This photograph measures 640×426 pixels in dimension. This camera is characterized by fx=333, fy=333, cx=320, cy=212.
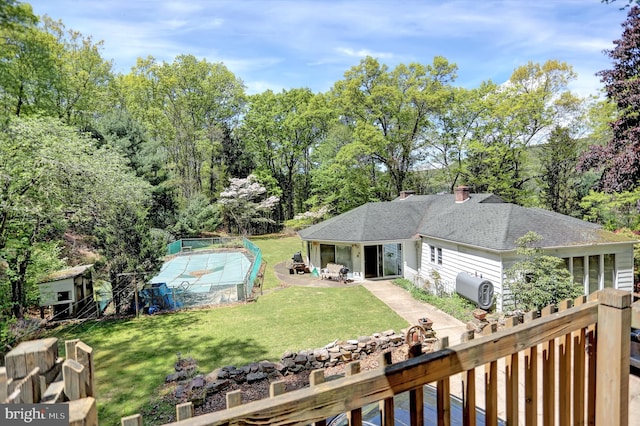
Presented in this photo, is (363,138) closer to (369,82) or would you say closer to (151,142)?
Answer: (369,82)

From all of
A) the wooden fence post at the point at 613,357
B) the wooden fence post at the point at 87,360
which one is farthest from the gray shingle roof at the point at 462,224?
the wooden fence post at the point at 87,360

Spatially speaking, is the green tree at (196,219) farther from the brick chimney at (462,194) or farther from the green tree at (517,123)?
the green tree at (517,123)

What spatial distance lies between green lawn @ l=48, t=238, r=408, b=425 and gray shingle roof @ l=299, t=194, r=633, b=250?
3985 mm

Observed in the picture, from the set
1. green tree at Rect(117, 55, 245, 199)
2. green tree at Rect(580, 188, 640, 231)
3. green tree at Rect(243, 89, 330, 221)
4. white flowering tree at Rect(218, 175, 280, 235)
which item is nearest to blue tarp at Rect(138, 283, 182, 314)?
white flowering tree at Rect(218, 175, 280, 235)

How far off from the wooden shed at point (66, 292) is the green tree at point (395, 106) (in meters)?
19.6

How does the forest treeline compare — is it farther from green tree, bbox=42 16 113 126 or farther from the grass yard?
the grass yard

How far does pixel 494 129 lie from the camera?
25219mm

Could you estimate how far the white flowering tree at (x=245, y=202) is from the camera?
31.8m

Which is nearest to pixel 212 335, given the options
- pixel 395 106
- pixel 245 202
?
pixel 245 202

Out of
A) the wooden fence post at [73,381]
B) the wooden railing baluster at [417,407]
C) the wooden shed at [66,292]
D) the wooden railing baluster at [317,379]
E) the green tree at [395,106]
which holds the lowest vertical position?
the wooden shed at [66,292]

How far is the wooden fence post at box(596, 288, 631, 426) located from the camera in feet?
6.48

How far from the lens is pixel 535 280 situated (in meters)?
9.90

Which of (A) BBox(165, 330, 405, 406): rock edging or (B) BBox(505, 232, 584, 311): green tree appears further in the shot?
(B) BBox(505, 232, 584, 311): green tree

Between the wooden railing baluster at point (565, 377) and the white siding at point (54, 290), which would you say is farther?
the white siding at point (54, 290)
